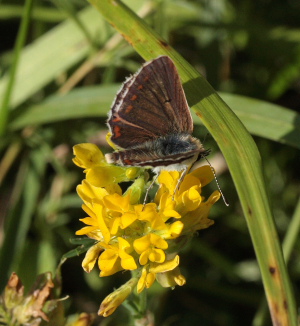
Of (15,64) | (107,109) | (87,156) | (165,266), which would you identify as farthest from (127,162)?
(15,64)

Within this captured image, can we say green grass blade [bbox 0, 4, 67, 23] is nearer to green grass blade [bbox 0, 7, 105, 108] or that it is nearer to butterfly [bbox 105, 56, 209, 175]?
green grass blade [bbox 0, 7, 105, 108]

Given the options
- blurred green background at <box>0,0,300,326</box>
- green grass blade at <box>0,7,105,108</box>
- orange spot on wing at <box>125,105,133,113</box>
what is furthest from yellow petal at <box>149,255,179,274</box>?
green grass blade at <box>0,7,105,108</box>

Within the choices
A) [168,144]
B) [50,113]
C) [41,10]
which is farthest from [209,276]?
[41,10]

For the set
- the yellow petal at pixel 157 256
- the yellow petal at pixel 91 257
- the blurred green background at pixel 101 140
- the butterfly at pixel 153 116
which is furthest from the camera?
the blurred green background at pixel 101 140

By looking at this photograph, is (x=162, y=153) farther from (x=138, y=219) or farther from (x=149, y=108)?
(x=138, y=219)

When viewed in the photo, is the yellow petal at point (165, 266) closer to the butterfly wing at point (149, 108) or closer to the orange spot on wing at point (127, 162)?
the orange spot on wing at point (127, 162)

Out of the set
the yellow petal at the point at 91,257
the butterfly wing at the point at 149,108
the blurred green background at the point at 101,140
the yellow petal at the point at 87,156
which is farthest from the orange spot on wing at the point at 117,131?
the blurred green background at the point at 101,140

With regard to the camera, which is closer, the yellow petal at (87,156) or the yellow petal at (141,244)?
the yellow petal at (141,244)
